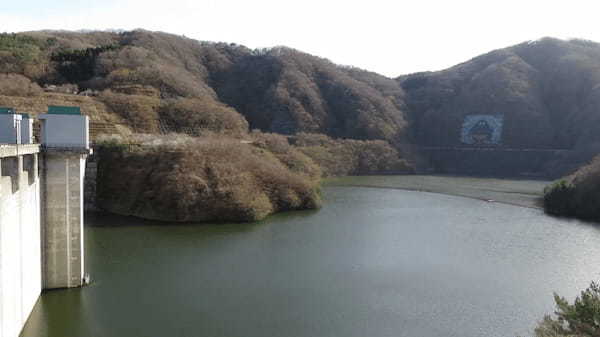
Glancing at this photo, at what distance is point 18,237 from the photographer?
1177 centimetres

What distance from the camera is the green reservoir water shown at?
14070 millimetres

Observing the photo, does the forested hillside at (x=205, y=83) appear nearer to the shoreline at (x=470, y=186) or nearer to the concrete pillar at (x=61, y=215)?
the shoreline at (x=470, y=186)

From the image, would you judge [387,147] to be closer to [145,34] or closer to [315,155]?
[315,155]

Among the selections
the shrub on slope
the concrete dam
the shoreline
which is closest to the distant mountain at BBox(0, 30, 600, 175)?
the shoreline

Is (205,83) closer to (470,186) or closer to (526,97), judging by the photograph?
(470,186)

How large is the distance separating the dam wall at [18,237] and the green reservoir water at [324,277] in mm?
1197

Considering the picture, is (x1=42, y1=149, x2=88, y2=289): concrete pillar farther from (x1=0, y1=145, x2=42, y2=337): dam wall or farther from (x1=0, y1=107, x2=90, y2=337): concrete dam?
(x1=0, y1=145, x2=42, y2=337): dam wall

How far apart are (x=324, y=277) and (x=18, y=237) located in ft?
35.5

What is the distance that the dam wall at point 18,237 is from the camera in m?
10.5

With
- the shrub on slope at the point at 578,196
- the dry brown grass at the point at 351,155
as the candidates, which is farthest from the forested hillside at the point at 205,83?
the shrub on slope at the point at 578,196

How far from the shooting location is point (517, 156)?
238ft

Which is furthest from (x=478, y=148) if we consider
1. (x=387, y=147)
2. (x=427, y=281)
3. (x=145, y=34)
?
(x=427, y=281)

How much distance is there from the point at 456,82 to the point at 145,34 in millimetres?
58667

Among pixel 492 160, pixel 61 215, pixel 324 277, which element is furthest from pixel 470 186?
pixel 61 215
